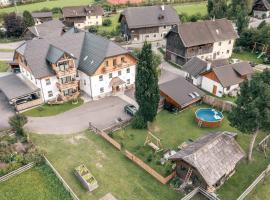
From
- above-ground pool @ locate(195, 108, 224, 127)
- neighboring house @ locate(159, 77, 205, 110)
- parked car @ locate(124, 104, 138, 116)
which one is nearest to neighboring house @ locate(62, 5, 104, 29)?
neighboring house @ locate(159, 77, 205, 110)

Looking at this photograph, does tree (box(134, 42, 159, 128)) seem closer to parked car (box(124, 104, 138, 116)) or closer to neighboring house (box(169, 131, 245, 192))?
parked car (box(124, 104, 138, 116))

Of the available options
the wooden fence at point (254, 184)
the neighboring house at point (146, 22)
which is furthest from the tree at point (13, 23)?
the wooden fence at point (254, 184)

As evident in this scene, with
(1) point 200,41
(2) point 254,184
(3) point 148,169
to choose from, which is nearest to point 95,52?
(3) point 148,169

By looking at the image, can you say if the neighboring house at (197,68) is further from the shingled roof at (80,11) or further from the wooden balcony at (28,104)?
the shingled roof at (80,11)

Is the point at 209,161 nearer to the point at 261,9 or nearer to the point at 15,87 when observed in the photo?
the point at 15,87

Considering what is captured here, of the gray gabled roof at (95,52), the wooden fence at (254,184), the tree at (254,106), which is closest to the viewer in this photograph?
the wooden fence at (254,184)

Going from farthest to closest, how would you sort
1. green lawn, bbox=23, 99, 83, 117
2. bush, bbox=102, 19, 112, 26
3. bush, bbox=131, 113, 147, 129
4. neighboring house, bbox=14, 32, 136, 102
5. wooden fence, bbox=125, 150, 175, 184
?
1. bush, bbox=102, 19, 112, 26
2. neighboring house, bbox=14, 32, 136, 102
3. green lawn, bbox=23, 99, 83, 117
4. bush, bbox=131, 113, 147, 129
5. wooden fence, bbox=125, 150, 175, 184
